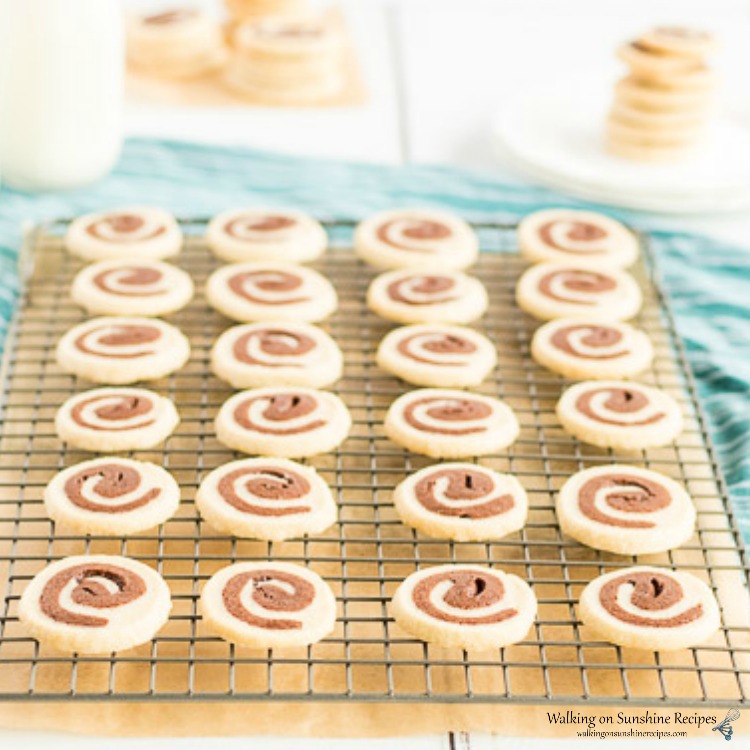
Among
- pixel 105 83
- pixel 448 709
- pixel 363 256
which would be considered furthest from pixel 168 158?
pixel 448 709

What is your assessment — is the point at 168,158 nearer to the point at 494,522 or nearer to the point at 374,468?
the point at 374,468

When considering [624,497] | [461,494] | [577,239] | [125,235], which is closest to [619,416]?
[624,497]

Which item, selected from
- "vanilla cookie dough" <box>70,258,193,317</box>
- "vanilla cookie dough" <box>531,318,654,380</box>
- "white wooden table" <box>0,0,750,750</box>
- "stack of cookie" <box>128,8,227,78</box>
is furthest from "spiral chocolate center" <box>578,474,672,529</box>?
"stack of cookie" <box>128,8,227,78</box>

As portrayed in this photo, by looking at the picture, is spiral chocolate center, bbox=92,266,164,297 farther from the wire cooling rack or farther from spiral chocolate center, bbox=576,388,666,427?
spiral chocolate center, bbox=576,388,666,427

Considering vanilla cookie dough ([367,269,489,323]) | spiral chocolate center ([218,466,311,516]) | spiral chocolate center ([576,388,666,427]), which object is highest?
spiral chocolate center ([218,466,311,516])

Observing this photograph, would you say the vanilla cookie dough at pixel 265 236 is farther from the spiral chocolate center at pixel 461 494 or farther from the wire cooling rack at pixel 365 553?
the spiral chocolate center at pixel 461 494

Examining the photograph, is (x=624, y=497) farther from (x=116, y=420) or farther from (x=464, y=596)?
(x=116, y=420)
